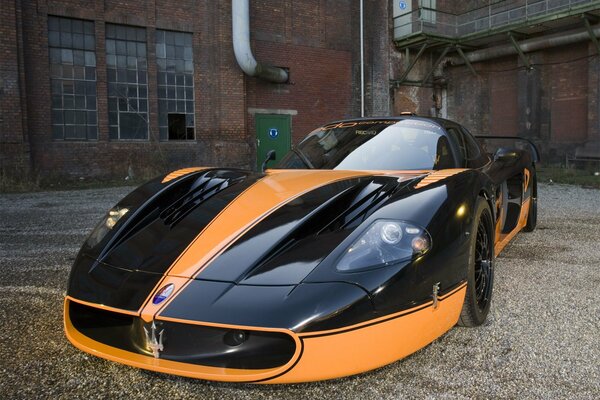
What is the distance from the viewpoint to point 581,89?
53.4 ft

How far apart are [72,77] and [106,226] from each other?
40.5ft

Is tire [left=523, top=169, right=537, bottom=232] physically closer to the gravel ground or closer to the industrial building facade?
the gravel ground

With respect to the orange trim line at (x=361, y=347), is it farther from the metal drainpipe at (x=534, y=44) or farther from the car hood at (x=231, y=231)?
the metal drainpipe at (x=534, y=44)

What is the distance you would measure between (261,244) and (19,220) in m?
5.93

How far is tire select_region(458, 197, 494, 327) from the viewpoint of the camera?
→ 8.14ft

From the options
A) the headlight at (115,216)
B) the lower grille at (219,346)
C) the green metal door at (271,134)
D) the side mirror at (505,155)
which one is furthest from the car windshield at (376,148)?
the green metal door at (271,134)

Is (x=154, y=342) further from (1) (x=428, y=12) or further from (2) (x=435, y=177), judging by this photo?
(1) (x=428, y=12)

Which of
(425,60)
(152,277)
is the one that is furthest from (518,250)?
(425,60)

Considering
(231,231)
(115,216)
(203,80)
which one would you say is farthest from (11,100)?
(231,231)

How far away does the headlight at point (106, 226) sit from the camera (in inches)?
99.3

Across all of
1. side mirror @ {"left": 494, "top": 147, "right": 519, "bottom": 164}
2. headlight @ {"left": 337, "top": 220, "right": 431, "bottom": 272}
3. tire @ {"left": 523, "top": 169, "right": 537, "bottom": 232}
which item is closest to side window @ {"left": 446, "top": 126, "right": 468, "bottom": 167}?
side mirror @ {"left": 494, "top": 147, "right": 519, "bottom": 164}

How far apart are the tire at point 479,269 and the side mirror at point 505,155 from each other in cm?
136

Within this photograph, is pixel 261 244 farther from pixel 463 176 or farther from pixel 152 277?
pixel 463 176

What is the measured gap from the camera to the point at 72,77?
13406mm
